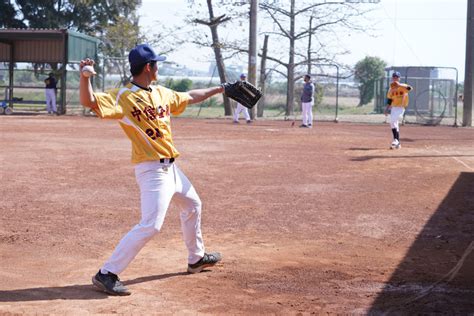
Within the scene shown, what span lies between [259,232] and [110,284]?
3.23 meters

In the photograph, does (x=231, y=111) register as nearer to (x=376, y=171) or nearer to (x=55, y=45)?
(x=55, y=45)

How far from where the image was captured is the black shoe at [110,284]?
19.6 feet

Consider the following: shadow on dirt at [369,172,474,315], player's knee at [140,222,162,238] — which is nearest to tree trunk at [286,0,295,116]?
shadow on dirt at [369,172,474,315]

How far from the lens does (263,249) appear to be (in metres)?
7.96

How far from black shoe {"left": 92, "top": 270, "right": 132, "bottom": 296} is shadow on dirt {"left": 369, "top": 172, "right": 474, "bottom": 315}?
79.9 inches

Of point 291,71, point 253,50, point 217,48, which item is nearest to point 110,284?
point 253,50

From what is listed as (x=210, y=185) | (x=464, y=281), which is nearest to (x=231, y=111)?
(x=210, y=185)

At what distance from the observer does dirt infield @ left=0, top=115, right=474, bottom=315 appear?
A: 5957 mm

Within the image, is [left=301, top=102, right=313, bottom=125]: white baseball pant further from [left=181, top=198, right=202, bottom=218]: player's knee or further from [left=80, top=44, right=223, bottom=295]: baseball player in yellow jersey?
[left=80, top=44, right=223, bottom=295]: baseball player in yellow jersey

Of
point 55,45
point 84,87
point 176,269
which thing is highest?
point 55,45

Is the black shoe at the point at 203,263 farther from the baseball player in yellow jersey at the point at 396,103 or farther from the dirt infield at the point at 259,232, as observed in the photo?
the baseball player in yellow jersey at the point at 396,103

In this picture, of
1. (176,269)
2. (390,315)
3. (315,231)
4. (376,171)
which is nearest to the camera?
(390,315)

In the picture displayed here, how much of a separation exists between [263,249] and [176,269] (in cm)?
129

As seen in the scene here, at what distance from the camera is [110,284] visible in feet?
19.7
